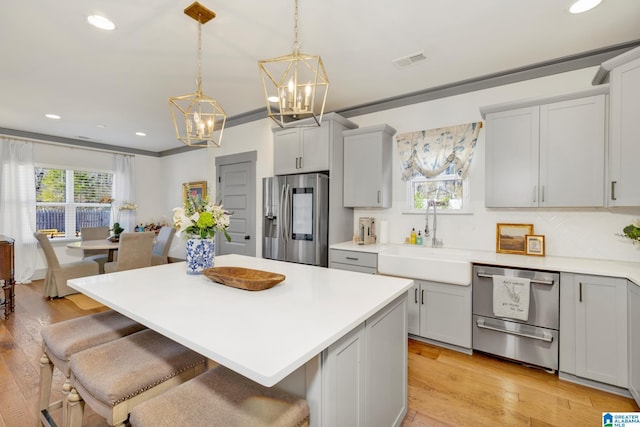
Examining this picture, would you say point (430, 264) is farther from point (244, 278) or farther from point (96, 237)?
point (96, 237)

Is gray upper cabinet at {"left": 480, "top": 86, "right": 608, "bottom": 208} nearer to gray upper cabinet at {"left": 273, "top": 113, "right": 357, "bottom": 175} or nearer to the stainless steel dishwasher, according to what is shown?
the stainless steel dishwasher

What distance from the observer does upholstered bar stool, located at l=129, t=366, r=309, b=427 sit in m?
0.95

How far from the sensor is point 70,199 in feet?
18.8

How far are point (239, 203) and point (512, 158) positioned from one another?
3353mm

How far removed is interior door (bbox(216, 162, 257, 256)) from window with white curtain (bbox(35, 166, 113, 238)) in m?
3.44

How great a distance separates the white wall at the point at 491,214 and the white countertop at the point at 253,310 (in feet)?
5.99

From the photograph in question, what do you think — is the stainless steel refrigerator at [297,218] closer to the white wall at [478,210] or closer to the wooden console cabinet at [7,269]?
the white wall at [478,210]

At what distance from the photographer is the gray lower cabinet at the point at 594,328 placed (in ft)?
6.72

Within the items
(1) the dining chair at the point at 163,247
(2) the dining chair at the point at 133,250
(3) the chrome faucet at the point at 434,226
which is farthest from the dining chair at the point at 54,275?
(3) the chrome faucet at the point at 434,226

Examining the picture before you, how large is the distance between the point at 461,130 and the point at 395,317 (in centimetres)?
238

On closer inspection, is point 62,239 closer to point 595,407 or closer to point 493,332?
point 493,332

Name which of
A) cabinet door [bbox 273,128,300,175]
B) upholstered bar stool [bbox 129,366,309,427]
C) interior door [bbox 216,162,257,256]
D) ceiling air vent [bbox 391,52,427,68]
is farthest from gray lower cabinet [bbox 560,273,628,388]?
interior door [bbox 216,162,257,256]

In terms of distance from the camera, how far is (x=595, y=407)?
1969 millimetres

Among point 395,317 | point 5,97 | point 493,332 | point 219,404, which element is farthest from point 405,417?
point 5,97
